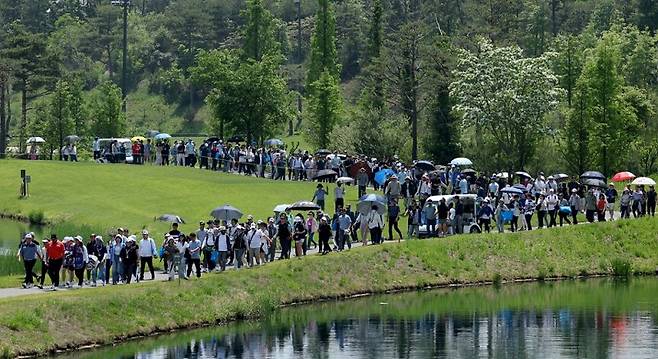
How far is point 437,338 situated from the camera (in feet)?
176

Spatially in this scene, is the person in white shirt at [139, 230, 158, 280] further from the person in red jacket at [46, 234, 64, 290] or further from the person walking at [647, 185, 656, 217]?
the person walking at [647, 185, 656, 217]

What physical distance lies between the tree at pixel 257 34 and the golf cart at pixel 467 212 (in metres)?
61.8

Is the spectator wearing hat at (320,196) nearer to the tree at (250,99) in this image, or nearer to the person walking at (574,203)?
the person walking at (574,203)

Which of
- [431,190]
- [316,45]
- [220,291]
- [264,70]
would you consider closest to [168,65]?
[316,45]

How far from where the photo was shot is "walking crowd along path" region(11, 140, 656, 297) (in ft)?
181

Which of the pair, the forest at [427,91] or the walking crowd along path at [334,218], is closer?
the walking crowd along path at [334,218]

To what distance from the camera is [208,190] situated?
8262cm

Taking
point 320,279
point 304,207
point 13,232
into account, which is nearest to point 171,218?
point 304,207

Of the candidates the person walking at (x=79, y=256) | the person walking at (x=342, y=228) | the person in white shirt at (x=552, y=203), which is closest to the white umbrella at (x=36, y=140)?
the person in white shirt at (x=552, y=203)

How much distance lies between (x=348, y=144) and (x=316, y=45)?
91.1ft

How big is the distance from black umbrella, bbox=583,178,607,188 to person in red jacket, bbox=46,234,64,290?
32.7m

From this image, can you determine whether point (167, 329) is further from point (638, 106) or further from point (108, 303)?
point (638, 106)

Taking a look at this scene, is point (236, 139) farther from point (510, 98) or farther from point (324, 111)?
point (510, 98)

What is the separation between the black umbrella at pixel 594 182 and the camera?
3042 inches
